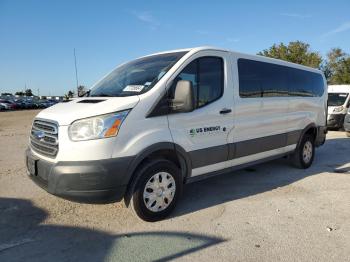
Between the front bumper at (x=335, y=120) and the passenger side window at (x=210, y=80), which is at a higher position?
the passenger side window at (x=210, y=80)

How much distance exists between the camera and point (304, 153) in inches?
276

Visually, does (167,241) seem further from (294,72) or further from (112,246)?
(294,72)

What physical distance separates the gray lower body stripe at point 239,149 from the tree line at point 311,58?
108 feet

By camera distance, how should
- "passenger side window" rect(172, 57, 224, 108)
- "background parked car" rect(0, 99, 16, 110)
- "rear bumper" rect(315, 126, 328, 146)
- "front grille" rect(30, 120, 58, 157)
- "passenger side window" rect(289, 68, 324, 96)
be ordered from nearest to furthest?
"front grille" rect(30, 120, 58, 157), "passenger side window" rect(172, 57, 224, 108), "passenger side window" rect(289, 68, 324, 96), "rear bumper" rect(315, 126, 328, 146), "background parked car" rect(0, 99, 16, 110)

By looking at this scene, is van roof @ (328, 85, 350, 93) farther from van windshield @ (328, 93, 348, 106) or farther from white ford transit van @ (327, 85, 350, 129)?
van windshield @ (328, 93, 348, 106)

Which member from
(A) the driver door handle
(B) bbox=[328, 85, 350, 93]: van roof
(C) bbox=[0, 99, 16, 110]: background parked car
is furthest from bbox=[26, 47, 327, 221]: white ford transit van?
(C) bbox=[0, 99, 16, 110]: background parked car

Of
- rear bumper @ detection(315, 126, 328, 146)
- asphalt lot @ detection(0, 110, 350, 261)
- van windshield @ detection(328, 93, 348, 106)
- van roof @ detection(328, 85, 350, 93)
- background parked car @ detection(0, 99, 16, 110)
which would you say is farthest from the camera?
background parked car @ detection(0, 99, 16, 110)

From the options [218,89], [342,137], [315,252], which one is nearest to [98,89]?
[218,89]

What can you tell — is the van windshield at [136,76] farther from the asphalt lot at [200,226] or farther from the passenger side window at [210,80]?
the asphalt lot at [200,226]

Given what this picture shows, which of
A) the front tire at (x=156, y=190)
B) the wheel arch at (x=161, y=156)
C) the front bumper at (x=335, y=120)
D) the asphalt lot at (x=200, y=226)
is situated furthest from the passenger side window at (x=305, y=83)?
the front bumper at (x=335, y=120)

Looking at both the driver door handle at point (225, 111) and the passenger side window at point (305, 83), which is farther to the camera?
the passenger side window at point (305, 83)

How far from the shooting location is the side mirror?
3.96 meters

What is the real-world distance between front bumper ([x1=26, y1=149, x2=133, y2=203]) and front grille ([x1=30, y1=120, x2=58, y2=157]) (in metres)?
0.18

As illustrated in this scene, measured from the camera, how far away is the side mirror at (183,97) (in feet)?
13.0
